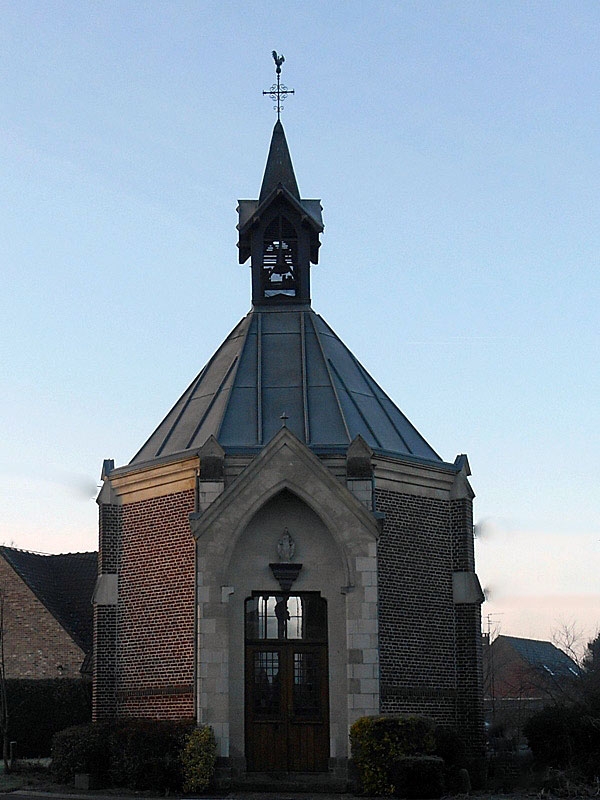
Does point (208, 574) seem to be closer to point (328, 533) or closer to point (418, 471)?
point (328, 533)

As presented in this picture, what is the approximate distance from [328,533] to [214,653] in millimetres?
3248

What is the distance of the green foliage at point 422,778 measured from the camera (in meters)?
19.8

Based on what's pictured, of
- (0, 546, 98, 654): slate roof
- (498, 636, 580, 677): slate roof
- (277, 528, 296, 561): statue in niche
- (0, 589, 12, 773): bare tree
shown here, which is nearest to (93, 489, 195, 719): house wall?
(277, 528, 296, 561): statue in niche

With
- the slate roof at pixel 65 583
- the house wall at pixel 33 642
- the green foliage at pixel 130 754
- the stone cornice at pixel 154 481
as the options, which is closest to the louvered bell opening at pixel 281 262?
the stone cornice at pixel 154 481

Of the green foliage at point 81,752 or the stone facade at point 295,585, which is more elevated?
the stone facade at point 295,585

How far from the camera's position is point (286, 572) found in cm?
2273

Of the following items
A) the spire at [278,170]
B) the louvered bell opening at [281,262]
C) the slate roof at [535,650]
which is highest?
the spire at [278,170]

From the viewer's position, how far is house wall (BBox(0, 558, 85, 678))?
34.4m

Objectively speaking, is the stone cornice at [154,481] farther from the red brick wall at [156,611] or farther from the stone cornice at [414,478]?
the stone cornice at [414,478]

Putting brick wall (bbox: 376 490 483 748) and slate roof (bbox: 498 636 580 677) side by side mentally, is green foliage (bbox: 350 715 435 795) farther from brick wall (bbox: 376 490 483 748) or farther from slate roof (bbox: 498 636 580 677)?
slate roof (bbox: 498 636 580 677)

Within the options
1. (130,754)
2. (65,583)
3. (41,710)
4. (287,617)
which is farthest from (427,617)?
(65,583)

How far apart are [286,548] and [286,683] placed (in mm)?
2604

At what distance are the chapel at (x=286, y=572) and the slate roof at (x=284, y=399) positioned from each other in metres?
0.05

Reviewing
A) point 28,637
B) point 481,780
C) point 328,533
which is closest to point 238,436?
point 328,533
